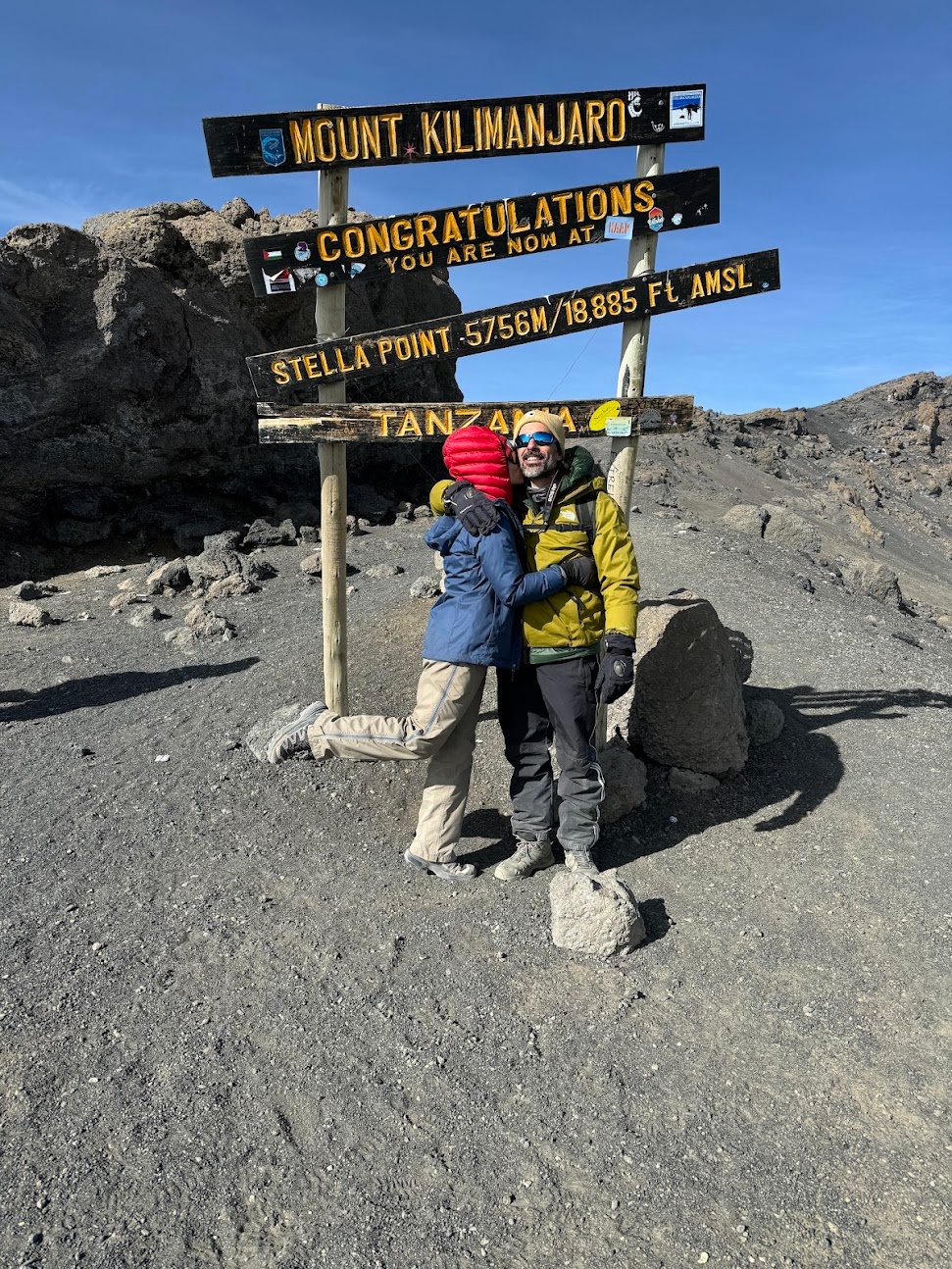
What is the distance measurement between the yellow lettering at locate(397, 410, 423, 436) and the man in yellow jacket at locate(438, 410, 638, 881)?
1.10 metres

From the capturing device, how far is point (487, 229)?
4746 millimetres

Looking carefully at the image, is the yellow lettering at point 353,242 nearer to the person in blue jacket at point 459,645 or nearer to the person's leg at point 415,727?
the person in blue jacket at point 459,645

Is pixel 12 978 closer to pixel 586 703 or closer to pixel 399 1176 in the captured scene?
pixel 399 1176

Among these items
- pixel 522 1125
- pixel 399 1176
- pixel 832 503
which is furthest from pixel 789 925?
pixel 832 503

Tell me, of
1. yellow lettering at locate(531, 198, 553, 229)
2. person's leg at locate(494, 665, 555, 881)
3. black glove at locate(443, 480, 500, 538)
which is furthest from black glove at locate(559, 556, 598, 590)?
yellow lettering at locate(531, 198, 553, 229)

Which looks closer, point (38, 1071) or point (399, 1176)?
point (399, 1176)

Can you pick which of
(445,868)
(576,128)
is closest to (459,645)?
(445,868)

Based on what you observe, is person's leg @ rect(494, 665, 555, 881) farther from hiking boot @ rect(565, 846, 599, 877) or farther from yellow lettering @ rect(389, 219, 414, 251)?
yellow lettering @ rect(389, 219, 414, 251)

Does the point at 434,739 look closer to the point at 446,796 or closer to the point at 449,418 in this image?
the point at 446,796

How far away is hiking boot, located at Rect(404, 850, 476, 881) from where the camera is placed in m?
4.39

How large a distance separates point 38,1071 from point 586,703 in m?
2.78

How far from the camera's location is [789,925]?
4141mm

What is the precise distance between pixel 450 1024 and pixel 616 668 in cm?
172

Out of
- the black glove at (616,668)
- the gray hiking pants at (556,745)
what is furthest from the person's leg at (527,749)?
the black glove at (616,668)
